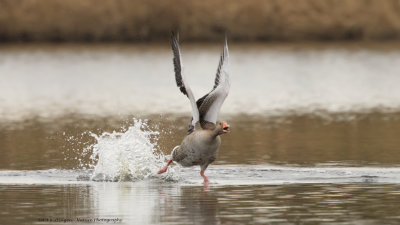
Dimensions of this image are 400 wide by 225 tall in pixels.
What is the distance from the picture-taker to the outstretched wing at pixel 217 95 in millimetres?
19438

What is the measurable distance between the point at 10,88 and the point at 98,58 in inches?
806

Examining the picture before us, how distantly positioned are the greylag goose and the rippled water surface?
1.46ft

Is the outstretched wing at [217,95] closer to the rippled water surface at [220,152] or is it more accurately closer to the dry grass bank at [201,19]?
the rippled water surface at [220,152]

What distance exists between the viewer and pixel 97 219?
15.3 metres

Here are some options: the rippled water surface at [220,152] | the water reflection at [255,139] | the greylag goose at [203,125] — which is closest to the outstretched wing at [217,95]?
the greylag goose at [203,125]

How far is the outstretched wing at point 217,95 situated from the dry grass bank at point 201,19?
55574mm

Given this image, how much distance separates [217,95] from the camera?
769 inches

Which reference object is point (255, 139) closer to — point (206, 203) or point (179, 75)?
point (179, 75)

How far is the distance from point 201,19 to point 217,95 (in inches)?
2301

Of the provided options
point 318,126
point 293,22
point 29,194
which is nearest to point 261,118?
point 318,126

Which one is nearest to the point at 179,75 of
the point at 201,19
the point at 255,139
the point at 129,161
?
the point at 129,161

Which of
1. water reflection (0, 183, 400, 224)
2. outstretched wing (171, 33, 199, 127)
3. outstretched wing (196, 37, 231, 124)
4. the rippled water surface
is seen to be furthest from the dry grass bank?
water reflection (0, 183, 400, 224)

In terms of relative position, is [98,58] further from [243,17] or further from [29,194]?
[29,194]

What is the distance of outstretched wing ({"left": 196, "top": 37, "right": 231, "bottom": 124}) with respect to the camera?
19.4 meters
